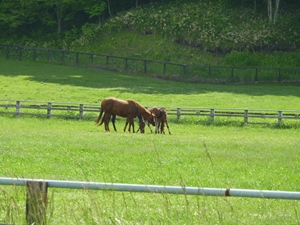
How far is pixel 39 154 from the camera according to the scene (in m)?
19.0

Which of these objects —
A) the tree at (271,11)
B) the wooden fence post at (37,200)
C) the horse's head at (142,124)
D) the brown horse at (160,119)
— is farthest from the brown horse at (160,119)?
the tree at (271,11)

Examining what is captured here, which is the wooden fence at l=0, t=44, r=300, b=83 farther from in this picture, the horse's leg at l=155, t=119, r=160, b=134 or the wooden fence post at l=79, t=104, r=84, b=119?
the horse's leg at l=155, t=119, r=160, b=134

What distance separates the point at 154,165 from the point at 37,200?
35.3 ft

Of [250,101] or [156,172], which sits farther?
[250,101]

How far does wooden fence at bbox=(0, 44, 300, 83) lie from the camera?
5634 cm

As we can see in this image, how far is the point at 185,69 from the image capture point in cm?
5684

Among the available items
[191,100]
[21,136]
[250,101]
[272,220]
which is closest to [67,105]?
[191,100]

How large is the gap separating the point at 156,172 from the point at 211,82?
4062 centimetres

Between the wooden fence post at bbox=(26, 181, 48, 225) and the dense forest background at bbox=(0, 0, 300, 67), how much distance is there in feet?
171

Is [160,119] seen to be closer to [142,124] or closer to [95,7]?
[142,124]

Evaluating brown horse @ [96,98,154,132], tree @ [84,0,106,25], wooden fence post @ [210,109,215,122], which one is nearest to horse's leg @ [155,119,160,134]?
brown horse @ [96,98,154,132]

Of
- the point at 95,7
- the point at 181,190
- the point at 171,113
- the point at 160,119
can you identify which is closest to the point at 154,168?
the point at 181,190

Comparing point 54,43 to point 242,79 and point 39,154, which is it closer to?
point 242,79

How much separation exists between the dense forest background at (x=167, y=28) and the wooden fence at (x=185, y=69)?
5.96ft
